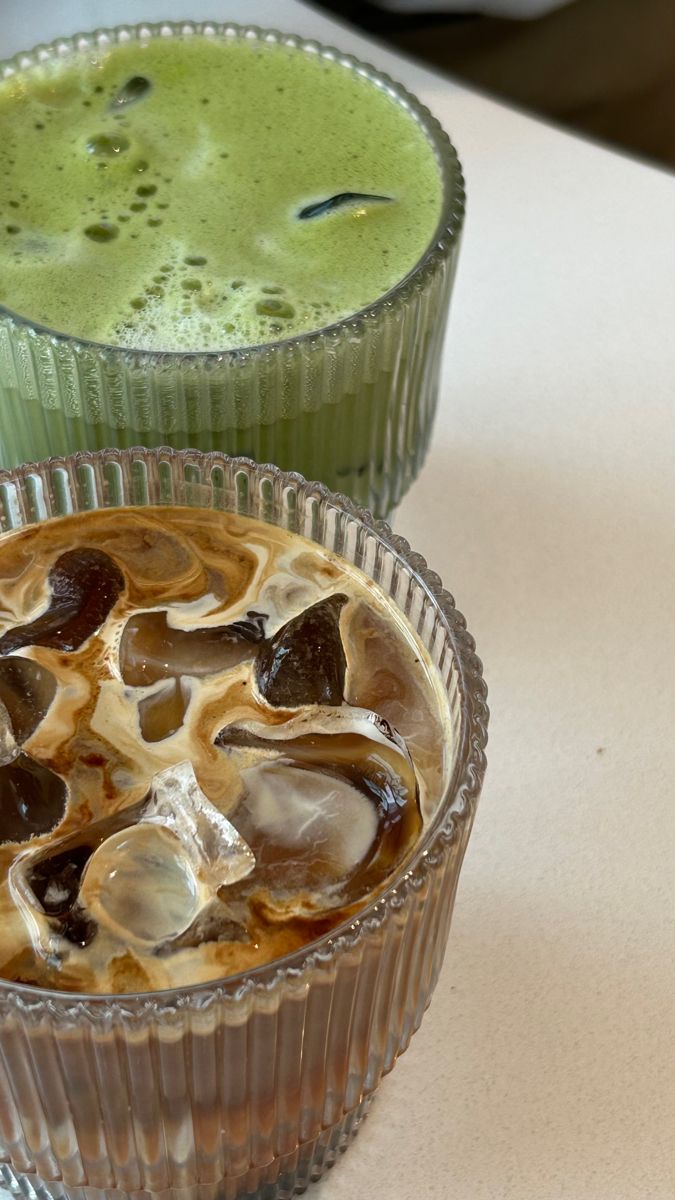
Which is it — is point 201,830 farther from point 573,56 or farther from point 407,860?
point 573,56

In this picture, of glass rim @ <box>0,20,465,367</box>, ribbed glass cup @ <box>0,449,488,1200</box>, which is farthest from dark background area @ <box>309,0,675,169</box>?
ribbed glass cup @ <box>0,449,488,1200</box>

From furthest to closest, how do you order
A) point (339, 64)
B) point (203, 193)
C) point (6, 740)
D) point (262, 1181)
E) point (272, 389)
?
point (339, 64) < point (203, 193) < point (272, 389) < point (262, 1181) < point (6, 740)

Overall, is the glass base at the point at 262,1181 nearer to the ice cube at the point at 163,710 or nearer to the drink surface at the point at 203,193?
the ice cube at the point at 163,710

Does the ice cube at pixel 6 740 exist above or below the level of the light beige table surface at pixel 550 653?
above

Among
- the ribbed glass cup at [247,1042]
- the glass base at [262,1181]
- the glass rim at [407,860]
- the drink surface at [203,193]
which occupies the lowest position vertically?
the glass base at [262,1181]

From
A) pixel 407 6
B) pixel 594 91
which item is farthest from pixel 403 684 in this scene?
pixel 594 91

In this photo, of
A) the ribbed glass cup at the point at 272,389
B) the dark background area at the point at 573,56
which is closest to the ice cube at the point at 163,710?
the ribbed glass cup at the point at 272,389

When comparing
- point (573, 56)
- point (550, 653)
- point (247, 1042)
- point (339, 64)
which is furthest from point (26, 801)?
point (573, 56)
